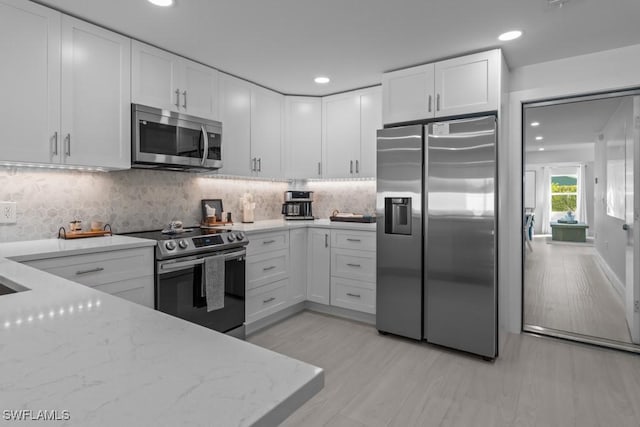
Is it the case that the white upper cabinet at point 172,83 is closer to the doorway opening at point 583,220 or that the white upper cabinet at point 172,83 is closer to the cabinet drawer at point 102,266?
the cabinet drawer at point 102,266

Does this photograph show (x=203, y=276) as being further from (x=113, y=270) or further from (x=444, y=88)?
(x=444, y=88)

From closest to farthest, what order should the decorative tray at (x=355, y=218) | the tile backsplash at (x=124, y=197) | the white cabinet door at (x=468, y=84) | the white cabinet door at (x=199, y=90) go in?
the tile backsplash at (x=124, y=197) < the white cabinet door at (x=468, y=84) < the white cabinet door at (x=199, y=90) < the decorative tray at (x=355, y=218)

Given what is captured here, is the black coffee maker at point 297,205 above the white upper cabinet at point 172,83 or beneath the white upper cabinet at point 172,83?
beneath

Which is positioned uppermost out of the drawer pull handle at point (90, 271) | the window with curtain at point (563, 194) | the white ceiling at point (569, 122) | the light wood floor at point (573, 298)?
the white ceiling at point (569, 122)

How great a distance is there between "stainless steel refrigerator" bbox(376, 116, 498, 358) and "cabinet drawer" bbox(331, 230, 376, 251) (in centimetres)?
19

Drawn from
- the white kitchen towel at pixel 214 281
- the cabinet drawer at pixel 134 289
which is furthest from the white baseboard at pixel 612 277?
the cabinet drawer at pixel 134 289

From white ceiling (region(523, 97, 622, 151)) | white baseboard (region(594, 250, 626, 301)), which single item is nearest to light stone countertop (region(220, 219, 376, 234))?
white ceiling (region(523, 97, 622, 151))

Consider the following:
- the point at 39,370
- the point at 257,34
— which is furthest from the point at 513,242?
the point at 39,370

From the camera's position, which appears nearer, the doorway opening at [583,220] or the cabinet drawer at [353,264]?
the doorway opening at [583,220]

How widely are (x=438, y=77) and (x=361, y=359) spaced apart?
7.76 feet

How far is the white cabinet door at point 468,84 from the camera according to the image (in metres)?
2.76

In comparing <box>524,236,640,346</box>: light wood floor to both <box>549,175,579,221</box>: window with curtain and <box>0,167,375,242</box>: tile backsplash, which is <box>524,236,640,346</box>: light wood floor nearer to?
<box>549,175,579,221</box>: window with curtain

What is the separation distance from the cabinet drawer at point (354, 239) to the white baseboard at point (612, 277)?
2.75 meters

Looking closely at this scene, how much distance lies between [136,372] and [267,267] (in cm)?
275
